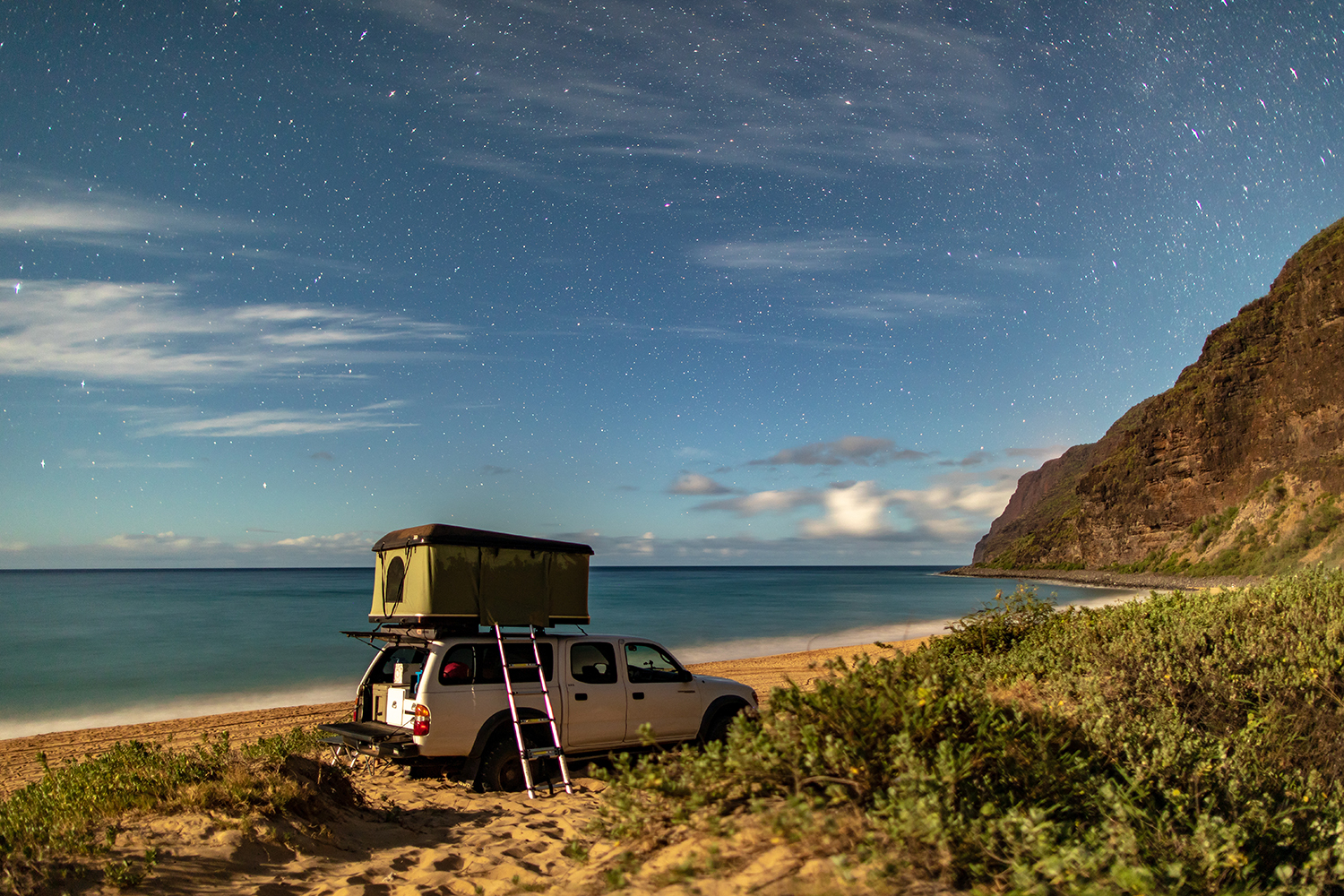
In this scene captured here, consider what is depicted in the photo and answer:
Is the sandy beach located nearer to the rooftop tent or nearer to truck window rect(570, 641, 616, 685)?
truck window rect(570, 641, 616, 685)

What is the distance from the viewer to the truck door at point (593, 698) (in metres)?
8.84

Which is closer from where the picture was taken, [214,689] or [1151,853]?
[1151,853]

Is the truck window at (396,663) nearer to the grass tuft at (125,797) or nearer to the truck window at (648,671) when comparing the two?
the grass tuft at (125,797)

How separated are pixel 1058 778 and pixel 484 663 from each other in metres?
6.05

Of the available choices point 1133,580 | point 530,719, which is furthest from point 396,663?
point 1133,580

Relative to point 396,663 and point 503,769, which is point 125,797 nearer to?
point 396,663

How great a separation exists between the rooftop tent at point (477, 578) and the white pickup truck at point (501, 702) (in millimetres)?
408

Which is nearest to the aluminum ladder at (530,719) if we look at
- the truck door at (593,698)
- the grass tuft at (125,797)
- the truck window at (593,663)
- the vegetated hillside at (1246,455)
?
the truck door at (593,698)

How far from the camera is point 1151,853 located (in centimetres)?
349

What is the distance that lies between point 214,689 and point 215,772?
749 inches

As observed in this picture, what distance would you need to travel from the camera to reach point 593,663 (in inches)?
366

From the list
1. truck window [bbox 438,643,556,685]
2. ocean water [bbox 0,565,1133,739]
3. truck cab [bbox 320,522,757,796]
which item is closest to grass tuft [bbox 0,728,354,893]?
truck cab [bbox 320,522,757,796]

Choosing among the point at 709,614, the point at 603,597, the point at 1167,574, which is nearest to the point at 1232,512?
the point at 1167,574

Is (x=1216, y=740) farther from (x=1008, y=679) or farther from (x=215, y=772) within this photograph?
(x=215, y=772)
